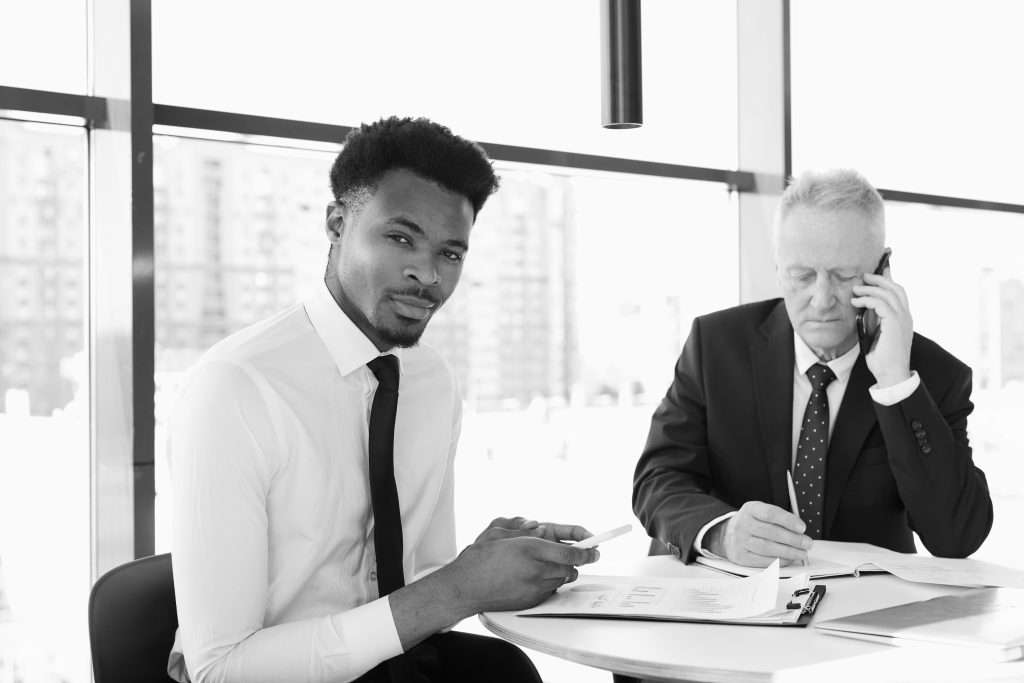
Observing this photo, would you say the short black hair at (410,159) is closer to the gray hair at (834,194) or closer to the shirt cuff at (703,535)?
the shirt cuff at (703,535)

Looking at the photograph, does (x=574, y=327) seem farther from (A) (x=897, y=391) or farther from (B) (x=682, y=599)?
(B) (x=682, y=599)

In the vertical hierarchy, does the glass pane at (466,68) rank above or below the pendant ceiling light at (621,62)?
above

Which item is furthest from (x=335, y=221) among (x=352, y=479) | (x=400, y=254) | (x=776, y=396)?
(x=776, y=396)

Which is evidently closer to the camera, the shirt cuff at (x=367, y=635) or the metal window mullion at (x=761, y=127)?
the shirt cuff at (x=367, y=635)

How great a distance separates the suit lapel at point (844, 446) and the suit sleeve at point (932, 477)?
0.07 metres

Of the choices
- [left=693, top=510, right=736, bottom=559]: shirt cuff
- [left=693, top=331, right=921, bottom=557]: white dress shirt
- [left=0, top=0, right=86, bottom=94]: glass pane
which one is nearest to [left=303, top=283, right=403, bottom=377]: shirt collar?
[left=693, top=510, right=736, bottom=559]: shirt cuff

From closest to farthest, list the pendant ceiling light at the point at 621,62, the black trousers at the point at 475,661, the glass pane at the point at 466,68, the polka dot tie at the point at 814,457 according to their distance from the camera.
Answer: the pendant ceiling light at the point at 621,62 < the black trousers at the point at 475,661 < the polka dot tie at the point at 814,457 < the glass pane at the point at 466,68

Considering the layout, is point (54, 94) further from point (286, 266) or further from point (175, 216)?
point (286, 266)

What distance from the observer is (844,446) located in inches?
95.4

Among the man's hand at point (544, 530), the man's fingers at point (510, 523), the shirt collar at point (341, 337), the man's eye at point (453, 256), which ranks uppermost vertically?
the man's eye at point (453, 256)

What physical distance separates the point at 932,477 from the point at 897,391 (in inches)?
7.7

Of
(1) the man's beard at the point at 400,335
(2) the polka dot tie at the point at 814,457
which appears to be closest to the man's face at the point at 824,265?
(2) the polka dot tie at the point at 814,457

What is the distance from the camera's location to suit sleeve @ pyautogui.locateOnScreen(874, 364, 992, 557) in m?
2.32

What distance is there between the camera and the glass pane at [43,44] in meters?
2.58
